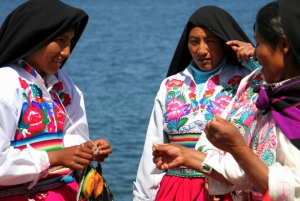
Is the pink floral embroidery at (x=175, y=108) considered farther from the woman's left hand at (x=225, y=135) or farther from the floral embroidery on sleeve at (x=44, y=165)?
the woman's left hand at (x=225, y=135)

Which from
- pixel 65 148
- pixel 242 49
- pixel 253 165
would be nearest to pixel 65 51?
pixel 65 148

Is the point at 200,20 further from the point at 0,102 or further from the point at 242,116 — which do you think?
the point at 0,102

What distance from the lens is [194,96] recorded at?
516cm

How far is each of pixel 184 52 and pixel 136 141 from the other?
8898 mm

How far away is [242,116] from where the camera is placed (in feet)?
Answer: 14.0

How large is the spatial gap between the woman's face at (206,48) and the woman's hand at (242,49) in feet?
1.04

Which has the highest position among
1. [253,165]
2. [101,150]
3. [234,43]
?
[234,43]

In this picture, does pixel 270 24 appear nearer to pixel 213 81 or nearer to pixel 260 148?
pixel 260 148

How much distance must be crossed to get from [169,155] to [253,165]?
0.61 meters

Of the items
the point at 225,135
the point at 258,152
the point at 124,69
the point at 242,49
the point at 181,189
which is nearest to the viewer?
the point at 225,135

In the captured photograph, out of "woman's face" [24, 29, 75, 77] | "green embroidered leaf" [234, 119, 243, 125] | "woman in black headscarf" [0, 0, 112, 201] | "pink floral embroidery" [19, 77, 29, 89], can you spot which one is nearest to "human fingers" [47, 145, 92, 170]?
"woman in black headscarf" [0, 0, 112, 201]

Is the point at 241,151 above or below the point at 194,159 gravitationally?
above

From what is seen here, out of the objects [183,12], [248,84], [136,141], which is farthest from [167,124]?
[183,12]

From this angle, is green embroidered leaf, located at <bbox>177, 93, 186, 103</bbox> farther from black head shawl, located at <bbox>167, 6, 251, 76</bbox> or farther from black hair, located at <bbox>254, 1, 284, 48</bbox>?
black hair, located at <bbox>254, 1, 284, 48</bbox>
